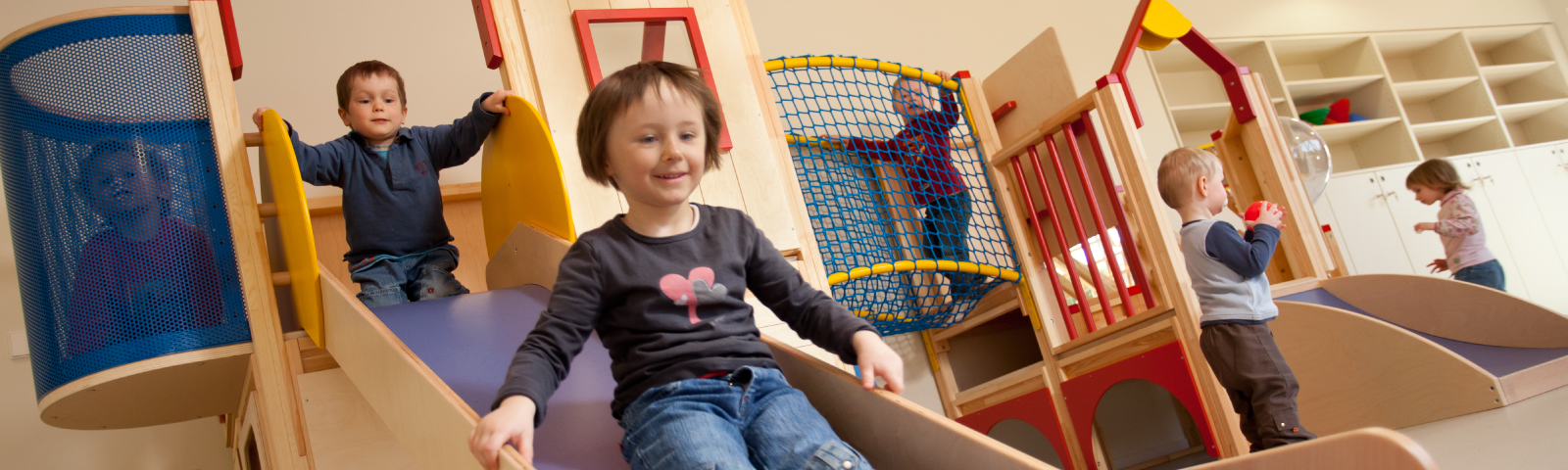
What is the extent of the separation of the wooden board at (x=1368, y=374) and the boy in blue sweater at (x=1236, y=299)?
361mm

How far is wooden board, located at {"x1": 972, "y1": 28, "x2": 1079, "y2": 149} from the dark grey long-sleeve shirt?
72.1 inches

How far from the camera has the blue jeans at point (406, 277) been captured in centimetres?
180

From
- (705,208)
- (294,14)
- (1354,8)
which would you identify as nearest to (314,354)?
(705,208)

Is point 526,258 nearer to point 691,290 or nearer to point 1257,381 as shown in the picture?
point 691,290

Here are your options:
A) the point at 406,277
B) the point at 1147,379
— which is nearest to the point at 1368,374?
the point at 1147,379

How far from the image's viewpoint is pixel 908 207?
267 cm

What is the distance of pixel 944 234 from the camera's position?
259 cm

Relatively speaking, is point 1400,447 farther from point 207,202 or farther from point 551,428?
point 207,202

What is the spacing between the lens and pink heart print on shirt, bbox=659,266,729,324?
0.98 m

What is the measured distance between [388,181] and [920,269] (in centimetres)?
137

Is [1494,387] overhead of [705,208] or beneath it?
beneath

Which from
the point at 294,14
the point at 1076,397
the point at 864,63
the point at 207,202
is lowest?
the point at 1076,397

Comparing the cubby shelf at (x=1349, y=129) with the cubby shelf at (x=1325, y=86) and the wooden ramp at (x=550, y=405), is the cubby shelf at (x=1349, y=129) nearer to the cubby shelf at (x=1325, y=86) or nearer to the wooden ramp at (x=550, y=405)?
the cubby shelf at (x=1325, y=86)

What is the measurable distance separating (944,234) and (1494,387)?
4.35ft
